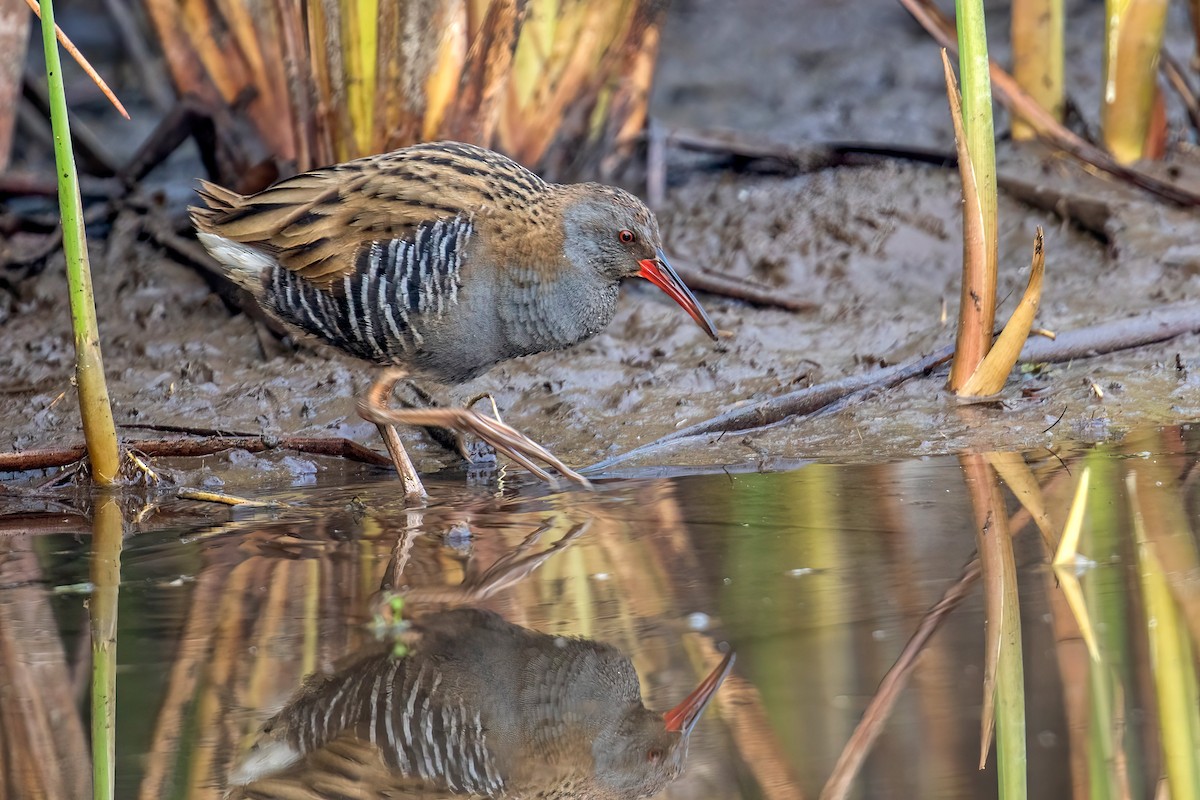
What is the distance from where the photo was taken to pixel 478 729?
2301 millimetres

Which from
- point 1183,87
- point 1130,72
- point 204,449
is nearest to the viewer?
point 204,449

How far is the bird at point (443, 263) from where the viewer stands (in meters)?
4.02

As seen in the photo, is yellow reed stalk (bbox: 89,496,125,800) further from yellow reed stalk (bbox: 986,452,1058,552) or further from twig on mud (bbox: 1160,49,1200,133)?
twig on mud (bbox: 1160,49,1200,133)

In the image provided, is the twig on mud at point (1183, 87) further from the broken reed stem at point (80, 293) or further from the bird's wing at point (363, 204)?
the broken reed stem at point (80, 293)

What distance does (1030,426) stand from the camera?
165 inches

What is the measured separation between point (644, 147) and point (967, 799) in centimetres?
431

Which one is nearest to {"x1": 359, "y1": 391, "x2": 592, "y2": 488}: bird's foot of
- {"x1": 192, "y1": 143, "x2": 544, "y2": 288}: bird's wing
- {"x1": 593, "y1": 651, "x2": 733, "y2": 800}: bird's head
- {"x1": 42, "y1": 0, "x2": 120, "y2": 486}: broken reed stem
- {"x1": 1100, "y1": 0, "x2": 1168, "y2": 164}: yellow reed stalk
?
{"x1": 192, "y1": 143, "x2": 544, "y2": 288}: bird's wing

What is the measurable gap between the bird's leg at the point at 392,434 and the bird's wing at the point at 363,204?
354mm

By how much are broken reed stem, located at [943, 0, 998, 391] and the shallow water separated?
50 cm

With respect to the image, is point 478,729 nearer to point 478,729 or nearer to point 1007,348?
point 478,729

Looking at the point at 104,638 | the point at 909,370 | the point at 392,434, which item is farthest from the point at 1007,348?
the point at 104,638

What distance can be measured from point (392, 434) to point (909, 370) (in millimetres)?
1548

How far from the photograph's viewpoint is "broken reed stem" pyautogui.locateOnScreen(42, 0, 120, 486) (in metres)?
3.28

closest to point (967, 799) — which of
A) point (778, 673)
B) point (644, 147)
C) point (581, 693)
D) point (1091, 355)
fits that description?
point (778, 673)
